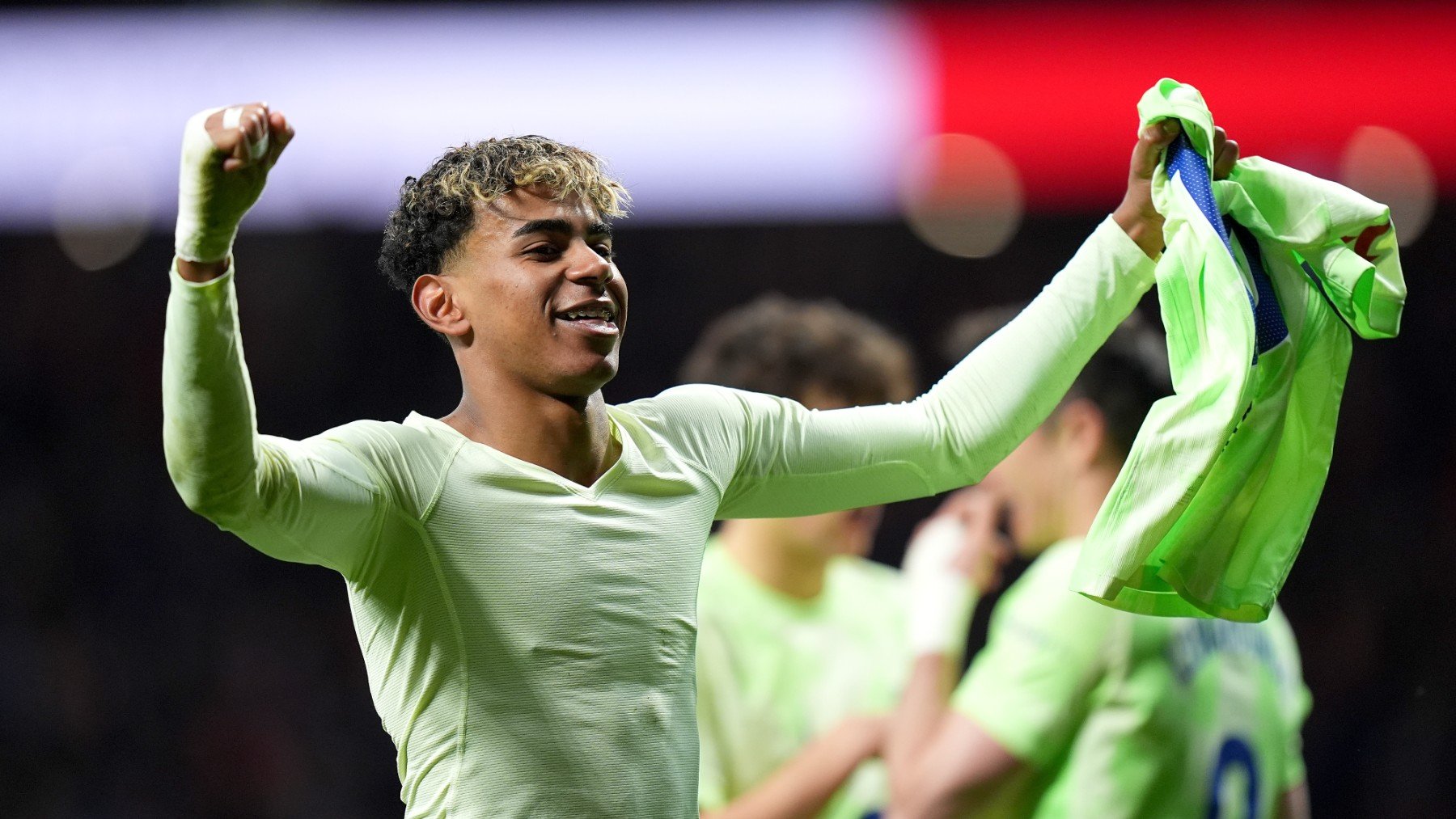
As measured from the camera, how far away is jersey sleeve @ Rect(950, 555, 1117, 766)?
9.50 ft

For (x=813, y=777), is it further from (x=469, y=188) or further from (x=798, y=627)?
(x=469, y=188)

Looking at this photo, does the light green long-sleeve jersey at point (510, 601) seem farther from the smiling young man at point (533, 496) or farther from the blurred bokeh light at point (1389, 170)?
the blurred bokeh light at point (1389, 170)

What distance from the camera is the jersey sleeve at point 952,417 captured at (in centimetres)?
233

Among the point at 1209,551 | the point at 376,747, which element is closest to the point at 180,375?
the point at 1209,551

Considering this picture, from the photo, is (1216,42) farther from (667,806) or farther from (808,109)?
(667,806)

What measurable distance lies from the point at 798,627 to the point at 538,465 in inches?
62.9

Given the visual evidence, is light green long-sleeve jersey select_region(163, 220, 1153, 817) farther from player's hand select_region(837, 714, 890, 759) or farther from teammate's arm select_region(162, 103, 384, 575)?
player's hand select_region(837, 714, 890, 759)

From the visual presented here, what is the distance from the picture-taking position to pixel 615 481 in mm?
2098

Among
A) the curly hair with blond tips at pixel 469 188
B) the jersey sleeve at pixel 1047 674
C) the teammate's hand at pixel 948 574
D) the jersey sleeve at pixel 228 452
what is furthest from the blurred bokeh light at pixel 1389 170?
the jersey sleeve at pixel 228 452

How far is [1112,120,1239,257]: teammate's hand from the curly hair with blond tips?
2.55 ft

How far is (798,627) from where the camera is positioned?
3.57 m

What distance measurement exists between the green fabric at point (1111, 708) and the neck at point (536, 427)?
1.14 metres

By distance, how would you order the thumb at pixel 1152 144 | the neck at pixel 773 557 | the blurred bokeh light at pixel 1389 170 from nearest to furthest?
the thumb at pixel 1152 144, the neck at pixel 773 557, the blurred bokeh light at pixel 1389 170

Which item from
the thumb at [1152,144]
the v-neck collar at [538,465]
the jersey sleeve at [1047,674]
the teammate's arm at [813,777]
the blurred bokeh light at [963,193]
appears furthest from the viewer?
the blurred bokeh light at [963,193]
